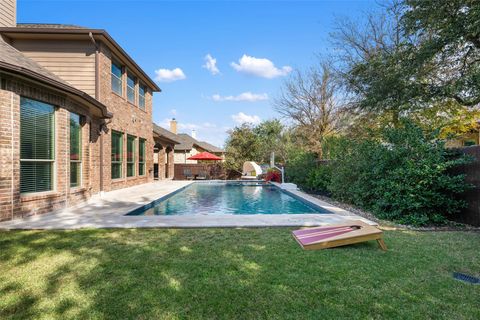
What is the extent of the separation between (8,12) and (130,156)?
7720mm

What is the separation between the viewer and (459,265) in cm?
395

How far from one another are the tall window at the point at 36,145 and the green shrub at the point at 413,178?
919cm

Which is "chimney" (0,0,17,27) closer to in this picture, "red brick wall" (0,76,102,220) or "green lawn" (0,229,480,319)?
"red brick wall" (0,76,102,220)

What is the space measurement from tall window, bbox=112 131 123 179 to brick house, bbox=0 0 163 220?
0.16ft

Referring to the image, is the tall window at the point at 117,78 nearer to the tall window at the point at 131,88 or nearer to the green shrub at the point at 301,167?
the tall window at the point at 131,88

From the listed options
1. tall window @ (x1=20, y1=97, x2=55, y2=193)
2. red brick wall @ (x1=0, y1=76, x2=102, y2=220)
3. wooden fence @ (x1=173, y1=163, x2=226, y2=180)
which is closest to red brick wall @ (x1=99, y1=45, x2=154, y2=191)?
Result: red brick wall @ (x1=0, y1=76, x2=102, y2=220)

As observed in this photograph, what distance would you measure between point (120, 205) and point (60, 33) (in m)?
7.34

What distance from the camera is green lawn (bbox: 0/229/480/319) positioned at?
9.01 feet

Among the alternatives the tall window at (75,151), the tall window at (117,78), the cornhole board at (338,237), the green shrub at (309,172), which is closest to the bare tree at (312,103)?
the green shrub at (309,172)

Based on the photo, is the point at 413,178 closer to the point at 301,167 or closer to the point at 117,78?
the point at 301,167

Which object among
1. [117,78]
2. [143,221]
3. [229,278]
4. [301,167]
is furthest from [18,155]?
[301,167]

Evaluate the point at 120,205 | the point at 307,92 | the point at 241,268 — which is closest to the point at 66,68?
the point at 120,205

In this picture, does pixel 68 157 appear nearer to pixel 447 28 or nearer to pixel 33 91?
pixel 33 91

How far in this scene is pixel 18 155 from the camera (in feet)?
22.3
